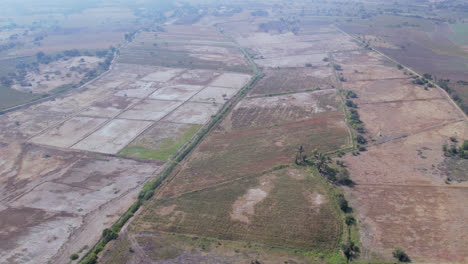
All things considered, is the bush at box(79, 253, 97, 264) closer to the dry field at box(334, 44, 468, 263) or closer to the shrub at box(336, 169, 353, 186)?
the dry field at box(334, 44, 468, 263)

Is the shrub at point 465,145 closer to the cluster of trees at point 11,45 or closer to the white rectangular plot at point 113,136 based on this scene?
the white rectangular plot at point 113,136

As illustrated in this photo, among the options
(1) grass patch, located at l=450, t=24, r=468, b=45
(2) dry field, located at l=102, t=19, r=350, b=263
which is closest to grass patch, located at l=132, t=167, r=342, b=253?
(2) dry field, located at l=102, t=19, r=350, b=263

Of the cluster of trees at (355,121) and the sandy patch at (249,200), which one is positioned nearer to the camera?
the sandy patch at (249,200)

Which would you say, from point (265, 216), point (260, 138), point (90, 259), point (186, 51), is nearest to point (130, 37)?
point (186, 51)

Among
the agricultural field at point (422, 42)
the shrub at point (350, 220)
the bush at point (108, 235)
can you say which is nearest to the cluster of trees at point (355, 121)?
the agricultural field at point (422, 42)

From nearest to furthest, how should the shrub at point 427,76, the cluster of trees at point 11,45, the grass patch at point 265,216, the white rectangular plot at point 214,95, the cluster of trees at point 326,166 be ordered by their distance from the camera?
the grass patch at point 265,216 → the cluster of trees at point 326,166 → the white rectangular plot at point 214,95 → the shrub at point 427,76 → the cluster of trees at point 11,45

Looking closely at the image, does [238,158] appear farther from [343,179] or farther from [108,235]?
[108,235]
